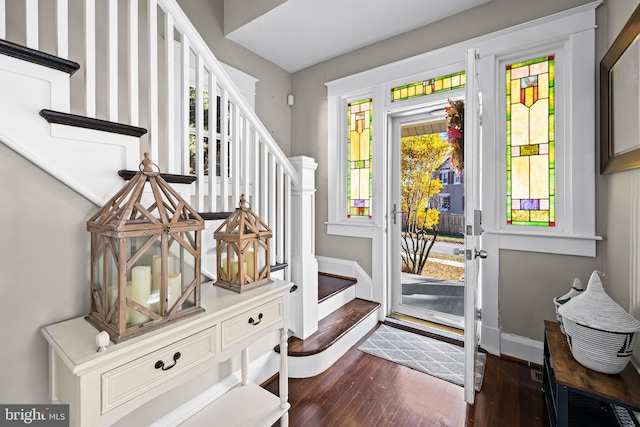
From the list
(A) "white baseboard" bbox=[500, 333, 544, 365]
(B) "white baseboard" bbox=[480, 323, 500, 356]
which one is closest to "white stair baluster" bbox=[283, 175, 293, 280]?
(B) "white baseboard" bbox=[480, 323, 500, 356]

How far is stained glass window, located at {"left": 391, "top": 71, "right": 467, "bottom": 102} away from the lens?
2440mm

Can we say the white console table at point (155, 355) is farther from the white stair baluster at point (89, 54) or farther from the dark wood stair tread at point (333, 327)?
the white stair baluster at point (89, 54)

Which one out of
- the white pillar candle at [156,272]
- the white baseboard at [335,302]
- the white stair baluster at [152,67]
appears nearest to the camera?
the white pillar candle at [156,272]

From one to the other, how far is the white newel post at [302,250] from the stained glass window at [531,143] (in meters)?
1.54

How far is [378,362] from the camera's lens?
7.14 ft

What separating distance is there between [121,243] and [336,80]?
279cm

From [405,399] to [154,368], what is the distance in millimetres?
1500

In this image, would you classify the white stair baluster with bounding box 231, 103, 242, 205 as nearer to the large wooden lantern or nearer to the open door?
the large wooden lantern

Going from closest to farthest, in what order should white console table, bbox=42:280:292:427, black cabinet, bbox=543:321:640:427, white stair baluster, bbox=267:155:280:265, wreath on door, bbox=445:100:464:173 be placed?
white console table, bbox=42:280:292:427, black cabinet, bbox=543:321:640:427, white stair baluster, bbox=267:155:280:265, wreath on door, bbox=445:100:464:173

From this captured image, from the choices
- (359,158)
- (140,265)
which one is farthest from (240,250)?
(359,158)

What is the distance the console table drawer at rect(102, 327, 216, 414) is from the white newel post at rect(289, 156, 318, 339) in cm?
94

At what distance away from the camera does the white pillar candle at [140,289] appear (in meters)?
0.97

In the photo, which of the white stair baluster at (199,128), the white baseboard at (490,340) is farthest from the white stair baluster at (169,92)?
the white baseboard at (490,340)

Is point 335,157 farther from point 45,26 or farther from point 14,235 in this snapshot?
point 14,235
